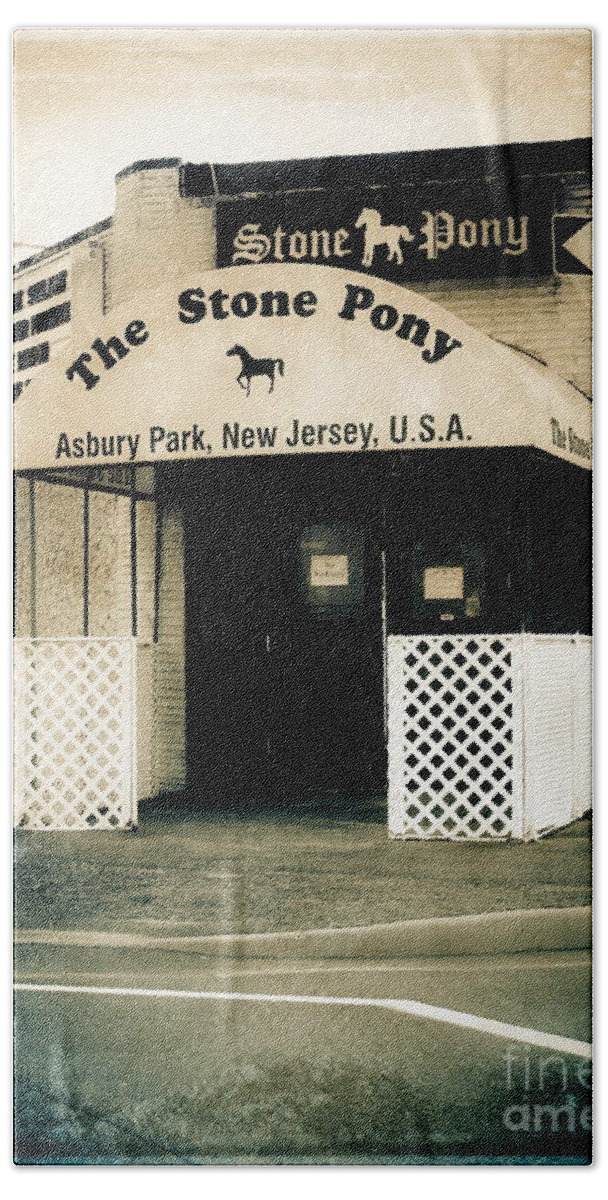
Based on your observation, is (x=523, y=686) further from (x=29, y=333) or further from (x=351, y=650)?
(x=29, y=333)

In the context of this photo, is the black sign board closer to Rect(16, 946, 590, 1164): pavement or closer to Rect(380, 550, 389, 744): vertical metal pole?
Rect(380, 550, 389, 744): vertical metal pole

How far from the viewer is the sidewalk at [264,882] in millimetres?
5949

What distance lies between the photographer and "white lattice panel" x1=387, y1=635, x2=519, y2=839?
6426 millimetres

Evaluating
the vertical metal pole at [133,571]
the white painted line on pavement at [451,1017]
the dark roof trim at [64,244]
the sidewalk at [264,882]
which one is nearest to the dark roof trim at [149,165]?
the dark roof trim at [64,244]

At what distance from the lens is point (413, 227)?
5969mm

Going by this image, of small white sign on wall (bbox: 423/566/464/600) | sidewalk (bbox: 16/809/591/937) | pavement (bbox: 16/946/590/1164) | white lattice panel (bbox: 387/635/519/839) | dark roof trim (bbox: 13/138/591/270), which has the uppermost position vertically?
dark roof trim (bbox: 13/138/591/270)

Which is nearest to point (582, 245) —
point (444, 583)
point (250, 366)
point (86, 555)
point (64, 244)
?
point (250, 366)

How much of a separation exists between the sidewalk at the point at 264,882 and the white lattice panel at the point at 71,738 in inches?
5.7

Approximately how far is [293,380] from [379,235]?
0.72 meters

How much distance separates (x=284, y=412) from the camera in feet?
19.9

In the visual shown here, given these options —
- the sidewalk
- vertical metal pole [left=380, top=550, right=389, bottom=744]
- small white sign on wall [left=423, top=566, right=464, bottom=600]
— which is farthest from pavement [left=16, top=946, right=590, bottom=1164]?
small white sign on wall [left=423, top=566, right=464, bottom=600]

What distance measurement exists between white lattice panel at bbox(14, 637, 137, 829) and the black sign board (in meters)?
1.94

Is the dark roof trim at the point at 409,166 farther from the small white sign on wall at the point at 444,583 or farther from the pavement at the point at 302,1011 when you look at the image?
the pavement at the point at 302,1011

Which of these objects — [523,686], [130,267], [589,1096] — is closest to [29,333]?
[130,267]
